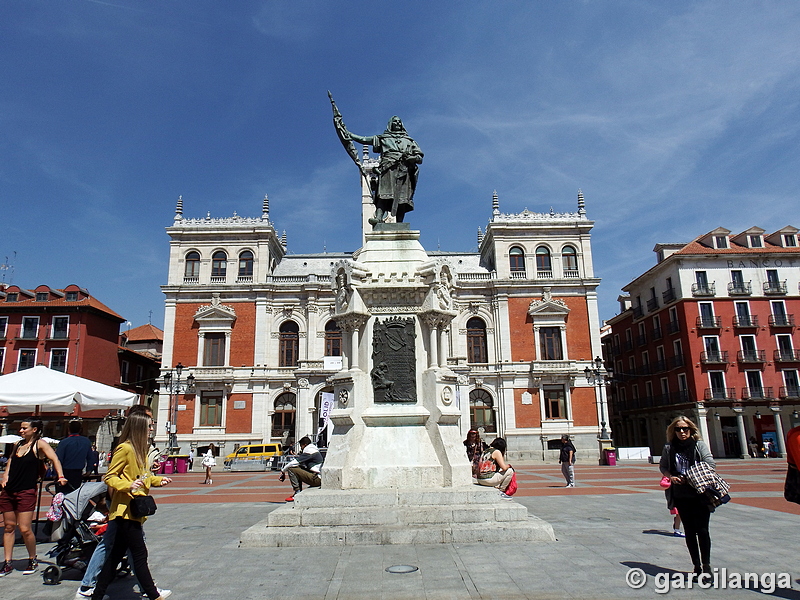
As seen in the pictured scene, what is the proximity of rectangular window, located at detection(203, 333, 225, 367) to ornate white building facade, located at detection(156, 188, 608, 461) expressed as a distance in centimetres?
7

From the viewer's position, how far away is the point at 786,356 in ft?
131

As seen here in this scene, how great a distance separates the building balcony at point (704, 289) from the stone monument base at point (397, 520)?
127 feet

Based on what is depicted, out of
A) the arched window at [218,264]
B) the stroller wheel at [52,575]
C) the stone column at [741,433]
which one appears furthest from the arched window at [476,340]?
the stroller wheel at [52,575]

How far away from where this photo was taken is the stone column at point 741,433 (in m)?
→ 37.9

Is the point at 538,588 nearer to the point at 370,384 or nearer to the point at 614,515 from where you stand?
the point at 370,384

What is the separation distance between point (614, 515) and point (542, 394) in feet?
101

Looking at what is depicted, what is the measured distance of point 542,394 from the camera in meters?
40.7

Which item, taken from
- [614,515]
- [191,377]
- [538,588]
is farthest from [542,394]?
[538,588]

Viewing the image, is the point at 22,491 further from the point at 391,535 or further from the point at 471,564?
the point at 471,564

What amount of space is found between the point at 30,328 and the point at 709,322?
48.5 meters

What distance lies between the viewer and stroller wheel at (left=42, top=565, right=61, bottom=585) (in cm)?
626

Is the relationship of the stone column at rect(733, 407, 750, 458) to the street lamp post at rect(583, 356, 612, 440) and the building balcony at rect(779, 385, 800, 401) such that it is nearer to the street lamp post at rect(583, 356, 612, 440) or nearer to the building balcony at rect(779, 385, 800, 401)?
the building balcony at rect(779, 385, 800, 401)

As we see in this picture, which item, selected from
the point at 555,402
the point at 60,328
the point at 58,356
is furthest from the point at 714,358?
the point at 60,328

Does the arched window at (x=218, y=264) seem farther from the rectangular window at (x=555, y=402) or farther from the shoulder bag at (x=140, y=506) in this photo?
the shoulder bag at (x=140, y=506)
